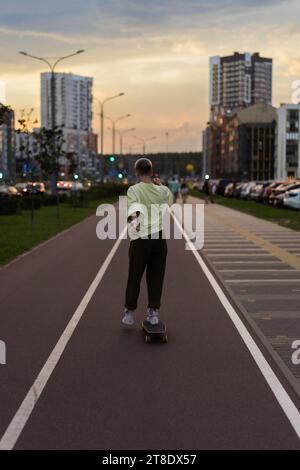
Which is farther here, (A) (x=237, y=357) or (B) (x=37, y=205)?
(B) (x=37, y=205)

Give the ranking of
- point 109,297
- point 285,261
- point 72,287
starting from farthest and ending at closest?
point 285,261
point 72,287
point 109,297

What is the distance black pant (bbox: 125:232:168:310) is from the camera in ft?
26.3

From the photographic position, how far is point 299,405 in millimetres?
5555

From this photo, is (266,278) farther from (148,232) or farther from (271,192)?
(271,192)

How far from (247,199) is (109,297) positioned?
5066 cm

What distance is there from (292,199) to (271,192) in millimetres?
7264

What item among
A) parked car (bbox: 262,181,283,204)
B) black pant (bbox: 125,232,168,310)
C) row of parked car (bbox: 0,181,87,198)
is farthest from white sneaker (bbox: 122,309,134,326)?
parked car (bbox: 262,181,283,204)

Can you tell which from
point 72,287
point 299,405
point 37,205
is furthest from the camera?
point 37,205

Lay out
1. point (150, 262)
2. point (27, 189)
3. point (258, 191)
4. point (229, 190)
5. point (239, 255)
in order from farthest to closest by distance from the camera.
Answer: point (229, 190), point (258, 191), point (27, 189), point (239, 255), point (150, 262)

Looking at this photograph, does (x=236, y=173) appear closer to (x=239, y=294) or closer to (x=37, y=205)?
(x=37, y=205)

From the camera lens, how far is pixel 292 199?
1587 inches

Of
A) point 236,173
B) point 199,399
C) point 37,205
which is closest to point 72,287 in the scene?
point 199,399

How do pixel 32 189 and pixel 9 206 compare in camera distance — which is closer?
pixel 32 189

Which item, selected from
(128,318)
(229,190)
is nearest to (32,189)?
(128,318)
